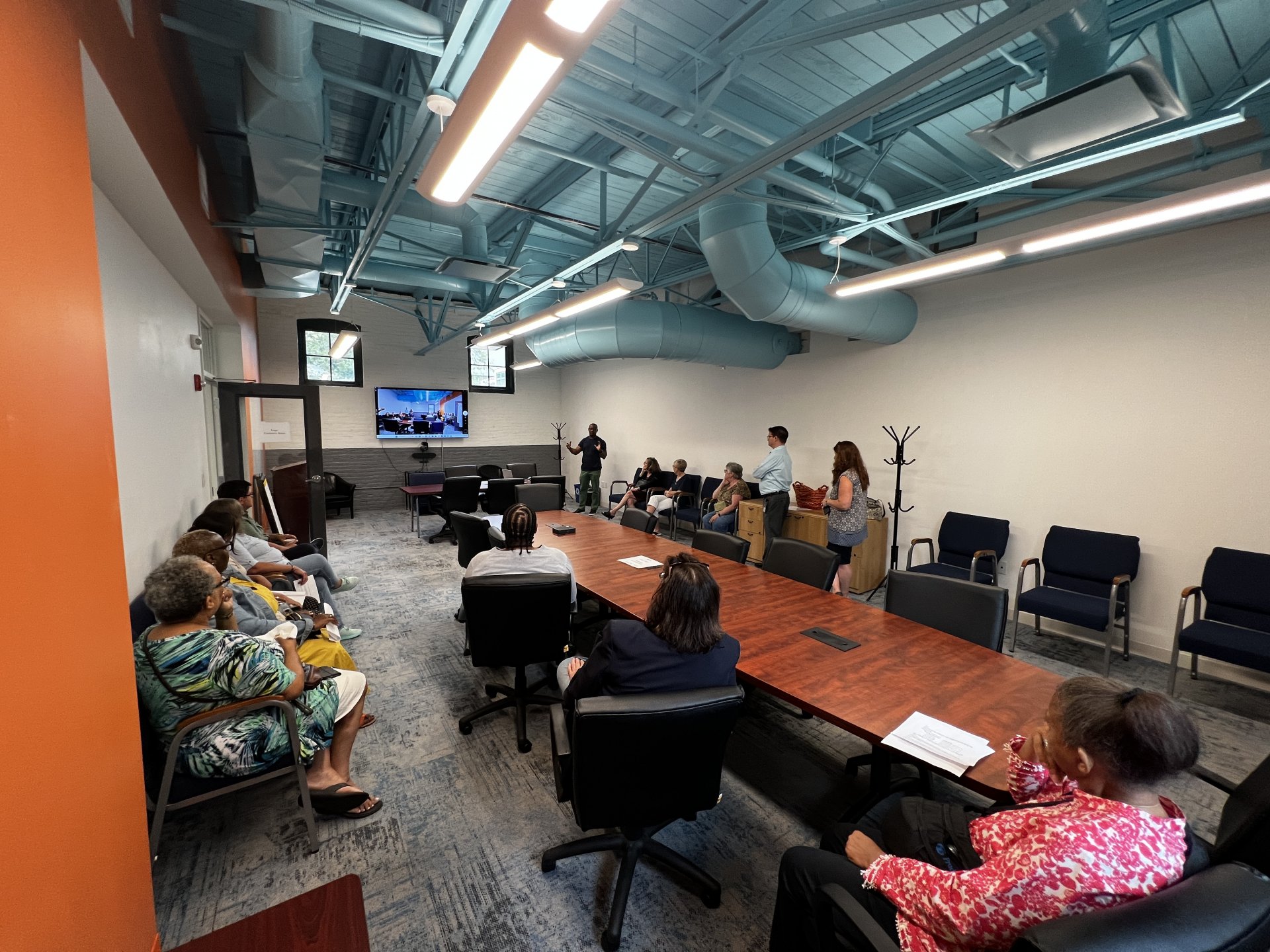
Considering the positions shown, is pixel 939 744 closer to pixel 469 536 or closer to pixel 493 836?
pixel 493 836

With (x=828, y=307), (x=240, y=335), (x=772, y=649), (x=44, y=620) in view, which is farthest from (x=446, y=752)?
(x=240, y=335)

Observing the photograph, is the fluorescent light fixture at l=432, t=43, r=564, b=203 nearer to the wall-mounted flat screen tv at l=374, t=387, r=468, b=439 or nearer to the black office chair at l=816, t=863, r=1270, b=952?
the black office chair at l=816, t=863, r=1270, b=952

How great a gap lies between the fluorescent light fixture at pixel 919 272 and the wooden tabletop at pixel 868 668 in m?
1.98

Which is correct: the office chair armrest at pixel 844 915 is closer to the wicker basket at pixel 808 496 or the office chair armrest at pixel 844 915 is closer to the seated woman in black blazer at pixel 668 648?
the seated woman in black blazer at pixel 668 648

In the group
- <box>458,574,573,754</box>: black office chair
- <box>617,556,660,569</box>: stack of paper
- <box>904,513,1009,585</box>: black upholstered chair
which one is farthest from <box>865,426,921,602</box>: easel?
<box>458,574,573,754</box>: black office chair

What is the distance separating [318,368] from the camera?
356 inches

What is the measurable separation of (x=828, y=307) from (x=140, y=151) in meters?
4.56

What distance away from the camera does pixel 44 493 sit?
97cm

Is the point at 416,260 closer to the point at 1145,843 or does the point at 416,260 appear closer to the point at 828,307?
the point at 828,307

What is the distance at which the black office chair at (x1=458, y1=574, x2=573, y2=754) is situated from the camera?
7.90 feet

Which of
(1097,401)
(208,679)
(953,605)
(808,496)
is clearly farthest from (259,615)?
(1097,401)

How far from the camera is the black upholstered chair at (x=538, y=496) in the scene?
5762 millimetres

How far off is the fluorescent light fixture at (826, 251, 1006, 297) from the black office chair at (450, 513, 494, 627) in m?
3.05

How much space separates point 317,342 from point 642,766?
32.0ft
